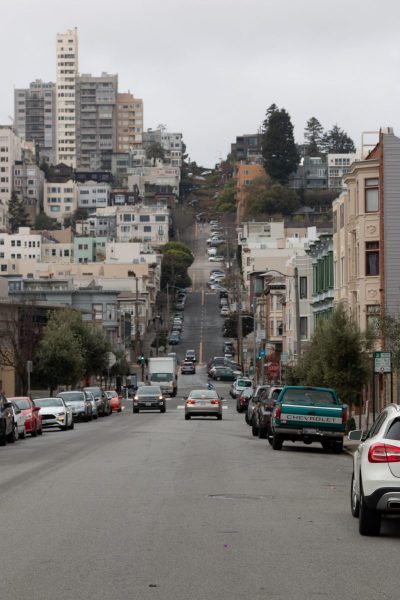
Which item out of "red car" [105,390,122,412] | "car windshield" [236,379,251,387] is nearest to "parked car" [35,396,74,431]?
"red car" [105,390,122,412]

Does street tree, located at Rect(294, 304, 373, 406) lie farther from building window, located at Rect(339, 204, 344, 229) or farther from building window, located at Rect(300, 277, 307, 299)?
building window, located at Rect(300, 277, 307, 299)

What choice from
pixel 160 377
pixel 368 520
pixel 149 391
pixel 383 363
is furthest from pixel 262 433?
pixel 160 377

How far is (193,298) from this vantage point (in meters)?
184

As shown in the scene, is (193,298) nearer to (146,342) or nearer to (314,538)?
(146,342)

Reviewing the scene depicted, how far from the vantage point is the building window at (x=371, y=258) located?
55125 millimetres

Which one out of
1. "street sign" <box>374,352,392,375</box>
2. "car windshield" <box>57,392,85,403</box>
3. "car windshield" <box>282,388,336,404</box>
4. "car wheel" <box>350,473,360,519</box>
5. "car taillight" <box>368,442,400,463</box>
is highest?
"street sign" <box>374,352,392,375</box>

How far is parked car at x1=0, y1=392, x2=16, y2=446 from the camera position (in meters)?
35.7

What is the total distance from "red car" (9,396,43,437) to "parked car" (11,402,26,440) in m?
0.60

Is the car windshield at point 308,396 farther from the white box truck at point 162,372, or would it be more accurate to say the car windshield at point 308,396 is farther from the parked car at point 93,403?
the white box truck at point 162,372

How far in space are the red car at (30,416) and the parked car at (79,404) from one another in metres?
13.4

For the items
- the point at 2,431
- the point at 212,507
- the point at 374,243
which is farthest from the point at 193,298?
the point at 212,507

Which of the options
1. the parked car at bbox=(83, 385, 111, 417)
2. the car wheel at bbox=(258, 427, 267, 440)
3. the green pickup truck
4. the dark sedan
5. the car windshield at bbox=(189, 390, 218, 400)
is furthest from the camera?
the dark sedan

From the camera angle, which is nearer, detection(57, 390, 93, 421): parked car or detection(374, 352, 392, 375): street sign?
detection(374, 352, 392, 375): street sign

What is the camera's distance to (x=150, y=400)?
2630 inches
